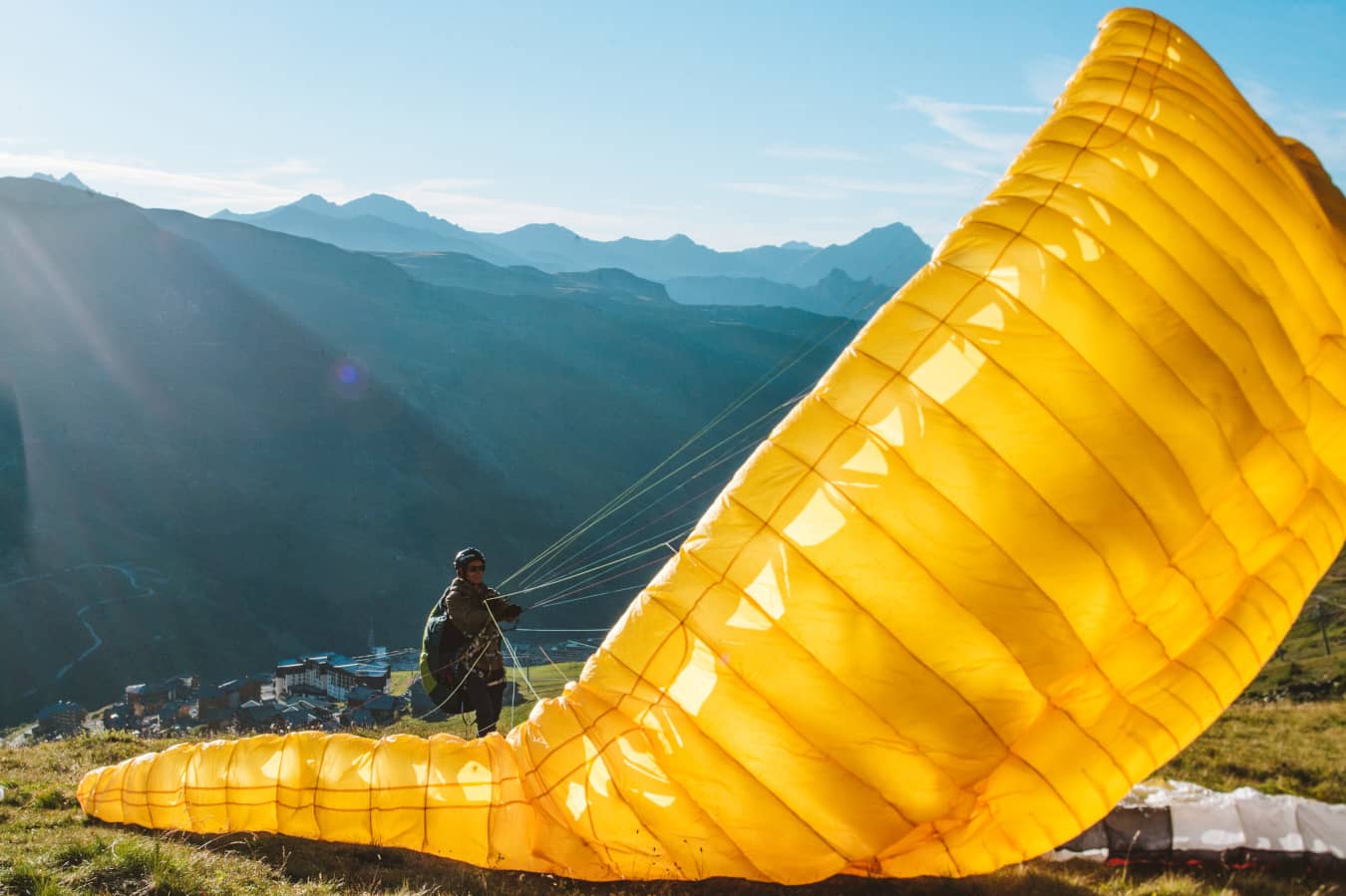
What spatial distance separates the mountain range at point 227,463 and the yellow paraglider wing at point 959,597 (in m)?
89.1

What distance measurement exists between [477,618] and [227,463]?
447 ft

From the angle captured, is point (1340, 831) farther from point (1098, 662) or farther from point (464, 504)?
point (464, 504)

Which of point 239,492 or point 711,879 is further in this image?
point 239,492

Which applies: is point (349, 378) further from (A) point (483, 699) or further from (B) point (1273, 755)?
(B) point (1273, 755)

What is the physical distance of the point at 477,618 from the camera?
8.12m

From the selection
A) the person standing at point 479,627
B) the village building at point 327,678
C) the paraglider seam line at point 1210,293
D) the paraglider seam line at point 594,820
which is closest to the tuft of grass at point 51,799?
the person standing at point 479,627

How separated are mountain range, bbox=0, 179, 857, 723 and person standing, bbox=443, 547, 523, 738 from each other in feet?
287

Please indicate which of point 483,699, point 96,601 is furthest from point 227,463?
point 483,699

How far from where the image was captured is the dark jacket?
26.6 ft

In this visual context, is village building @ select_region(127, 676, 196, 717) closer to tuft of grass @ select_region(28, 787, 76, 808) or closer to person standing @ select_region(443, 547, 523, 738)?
tuft of grass @ select_region(28, 787, 76, 808)

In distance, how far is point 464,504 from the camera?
145 metres

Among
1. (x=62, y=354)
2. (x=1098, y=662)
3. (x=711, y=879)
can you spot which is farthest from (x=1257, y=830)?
(x=62, y=354)

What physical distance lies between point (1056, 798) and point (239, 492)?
135489 millimetres

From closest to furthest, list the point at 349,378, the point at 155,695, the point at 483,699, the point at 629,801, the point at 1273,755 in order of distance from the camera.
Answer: the point at 629,801
the point at 483,699
the point at 1273,755
the point at 155,695
the point at 349,378
